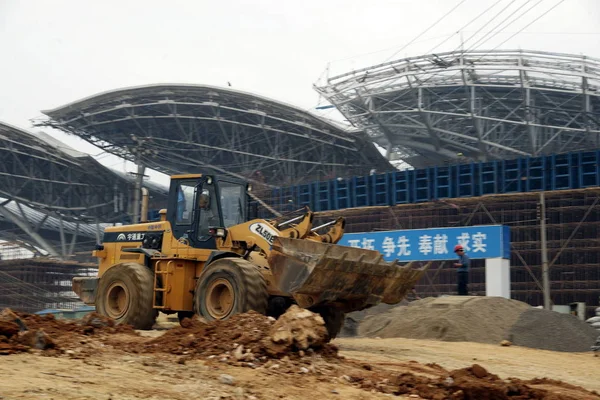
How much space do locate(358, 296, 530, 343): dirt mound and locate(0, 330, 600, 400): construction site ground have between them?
471 centimetres

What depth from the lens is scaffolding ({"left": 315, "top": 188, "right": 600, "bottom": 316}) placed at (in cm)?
3278

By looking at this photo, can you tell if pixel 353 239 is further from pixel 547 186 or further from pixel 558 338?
pixel 558 338

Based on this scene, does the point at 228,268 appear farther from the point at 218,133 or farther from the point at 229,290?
the point at 218,133

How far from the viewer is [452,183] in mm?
38562

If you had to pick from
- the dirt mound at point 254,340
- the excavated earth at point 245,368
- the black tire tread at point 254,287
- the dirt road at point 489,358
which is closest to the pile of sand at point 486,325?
the dirt road at point 489,358

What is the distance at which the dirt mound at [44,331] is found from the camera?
864cm

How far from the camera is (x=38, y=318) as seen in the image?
1184 cm

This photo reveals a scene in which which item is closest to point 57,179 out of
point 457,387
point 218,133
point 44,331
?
point 218,133

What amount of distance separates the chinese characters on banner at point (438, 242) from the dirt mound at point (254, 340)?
19.5 m

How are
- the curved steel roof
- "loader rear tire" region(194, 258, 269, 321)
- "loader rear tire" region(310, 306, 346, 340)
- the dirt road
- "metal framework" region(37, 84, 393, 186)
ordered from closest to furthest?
the dirt road
"loader rear tire" region(194, 258, 269, 321)
"loader rear tire" region(310, 306, 346, 340)
"metal framework" region(37, 84, 393, 186)
the curved steel roof

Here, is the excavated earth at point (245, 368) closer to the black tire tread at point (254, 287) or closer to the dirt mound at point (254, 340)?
the dirt mound at point (254, 340)

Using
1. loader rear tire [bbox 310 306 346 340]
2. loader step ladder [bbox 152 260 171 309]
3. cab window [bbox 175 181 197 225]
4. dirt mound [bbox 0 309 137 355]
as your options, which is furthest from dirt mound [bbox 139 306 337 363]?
cab window [bbox 175 181 197 225]

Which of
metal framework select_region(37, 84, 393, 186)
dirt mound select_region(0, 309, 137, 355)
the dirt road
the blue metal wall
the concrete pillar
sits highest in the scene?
→ metal framework select_region(37, 84, 393, 186)

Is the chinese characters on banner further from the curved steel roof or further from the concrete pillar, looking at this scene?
the curved steel roof
